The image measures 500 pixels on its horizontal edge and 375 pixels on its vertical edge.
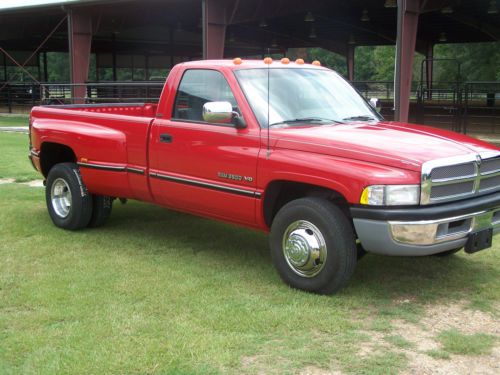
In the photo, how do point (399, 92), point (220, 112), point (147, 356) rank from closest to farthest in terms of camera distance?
point (147, 356) < point (220, 112) < point (399, 92)

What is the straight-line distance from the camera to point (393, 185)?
437 centimetres

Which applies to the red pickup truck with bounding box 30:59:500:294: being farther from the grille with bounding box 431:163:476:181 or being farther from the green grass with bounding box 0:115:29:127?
the green grass with bounding box 0:115:29:127

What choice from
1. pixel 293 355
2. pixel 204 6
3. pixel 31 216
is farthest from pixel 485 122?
pixel 293 355

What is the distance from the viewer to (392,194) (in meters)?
4.38

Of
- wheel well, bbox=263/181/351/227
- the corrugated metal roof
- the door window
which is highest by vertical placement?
the corrugated metal roof

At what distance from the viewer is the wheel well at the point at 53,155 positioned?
24.1ft

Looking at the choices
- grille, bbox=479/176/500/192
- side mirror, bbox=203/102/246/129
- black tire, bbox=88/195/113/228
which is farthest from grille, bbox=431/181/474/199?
black tire, bbox=88/195/113/228

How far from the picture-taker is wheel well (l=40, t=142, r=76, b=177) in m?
7.34

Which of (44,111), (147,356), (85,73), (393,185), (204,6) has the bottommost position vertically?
(147,356)

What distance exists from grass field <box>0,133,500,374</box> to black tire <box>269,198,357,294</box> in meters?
0.13

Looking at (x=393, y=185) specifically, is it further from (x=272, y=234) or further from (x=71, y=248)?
(x=71, y=248)

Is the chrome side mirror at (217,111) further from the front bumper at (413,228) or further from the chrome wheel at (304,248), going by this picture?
the front bumper at (413,228)

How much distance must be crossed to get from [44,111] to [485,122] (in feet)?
61.4

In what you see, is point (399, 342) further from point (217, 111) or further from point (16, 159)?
point (16, 159)
